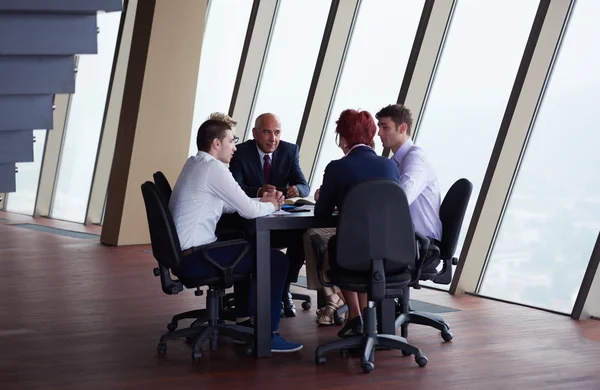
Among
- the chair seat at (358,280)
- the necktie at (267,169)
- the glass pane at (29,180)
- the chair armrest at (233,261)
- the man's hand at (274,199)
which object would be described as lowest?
the glass pane at (29,180)

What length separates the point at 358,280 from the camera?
4.38 m

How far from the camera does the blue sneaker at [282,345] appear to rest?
4.81 metres

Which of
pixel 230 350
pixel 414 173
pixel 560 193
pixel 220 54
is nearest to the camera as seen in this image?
pixel 230 350

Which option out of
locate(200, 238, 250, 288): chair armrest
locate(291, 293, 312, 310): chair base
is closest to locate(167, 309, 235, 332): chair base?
locate(200, 238, 250, 288): chair armrest

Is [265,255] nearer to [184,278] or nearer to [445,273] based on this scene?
[184,278]

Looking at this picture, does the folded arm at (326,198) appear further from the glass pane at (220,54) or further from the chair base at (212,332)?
the glass pane at (220,54)

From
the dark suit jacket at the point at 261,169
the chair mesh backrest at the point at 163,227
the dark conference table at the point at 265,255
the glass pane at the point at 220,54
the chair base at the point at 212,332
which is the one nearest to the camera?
the chair mesh backrest at the point at 163,227

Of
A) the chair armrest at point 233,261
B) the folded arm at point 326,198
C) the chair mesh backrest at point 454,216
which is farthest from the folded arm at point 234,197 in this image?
the chair mesh backrest at point 454,216

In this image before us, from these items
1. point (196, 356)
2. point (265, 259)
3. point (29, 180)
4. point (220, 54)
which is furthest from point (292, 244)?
point (29, 180)

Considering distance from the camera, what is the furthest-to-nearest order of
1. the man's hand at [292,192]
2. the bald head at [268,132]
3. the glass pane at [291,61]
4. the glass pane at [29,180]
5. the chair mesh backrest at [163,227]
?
the glass pane at [29,180] → the glass pane at [291,61] → the bald head at [268,132] → the man's hand at [292,192] → the chair mesh backrest at [163,227]

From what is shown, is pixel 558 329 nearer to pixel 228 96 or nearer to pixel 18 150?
pixel 18 150

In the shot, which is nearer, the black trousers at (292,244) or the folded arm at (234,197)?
the folded arm at (234,197)

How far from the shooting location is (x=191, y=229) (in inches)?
185

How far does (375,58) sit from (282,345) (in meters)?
4.36
